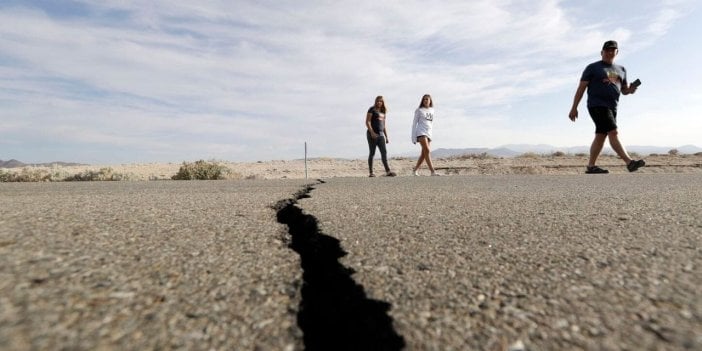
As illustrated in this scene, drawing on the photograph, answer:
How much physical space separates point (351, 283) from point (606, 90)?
18.8ft

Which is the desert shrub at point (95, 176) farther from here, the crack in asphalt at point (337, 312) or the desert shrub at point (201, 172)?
the crack in asphalt at point (337, 312)

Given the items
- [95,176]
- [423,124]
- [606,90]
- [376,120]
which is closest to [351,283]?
[606,90]

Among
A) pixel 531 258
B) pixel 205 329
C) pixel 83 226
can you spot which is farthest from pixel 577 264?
pixel 83 226

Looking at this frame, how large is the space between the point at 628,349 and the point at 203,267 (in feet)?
3.27

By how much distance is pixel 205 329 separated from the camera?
812mm

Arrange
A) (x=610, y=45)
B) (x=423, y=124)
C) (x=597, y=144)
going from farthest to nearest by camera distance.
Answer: (x=423, y=124) → (x=597, y=144) → (x=610, y=45)

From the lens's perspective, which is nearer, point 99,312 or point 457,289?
point 99,312

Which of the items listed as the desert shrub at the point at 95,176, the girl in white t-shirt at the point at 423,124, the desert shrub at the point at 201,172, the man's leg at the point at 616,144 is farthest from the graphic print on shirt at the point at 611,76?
the desert shrub at the point at 95,176

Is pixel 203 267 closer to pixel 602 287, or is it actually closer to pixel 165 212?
pixel 602 287

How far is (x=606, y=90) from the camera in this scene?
5.59m

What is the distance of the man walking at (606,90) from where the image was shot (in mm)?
5586

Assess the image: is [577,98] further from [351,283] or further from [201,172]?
[201,172]

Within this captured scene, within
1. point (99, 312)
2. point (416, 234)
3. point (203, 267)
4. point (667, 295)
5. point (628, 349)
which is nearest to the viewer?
point (628, 349)

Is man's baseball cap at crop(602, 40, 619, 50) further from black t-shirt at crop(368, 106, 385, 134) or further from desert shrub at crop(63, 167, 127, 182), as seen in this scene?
desert shrub at crop(63, 167, 127, 182)
